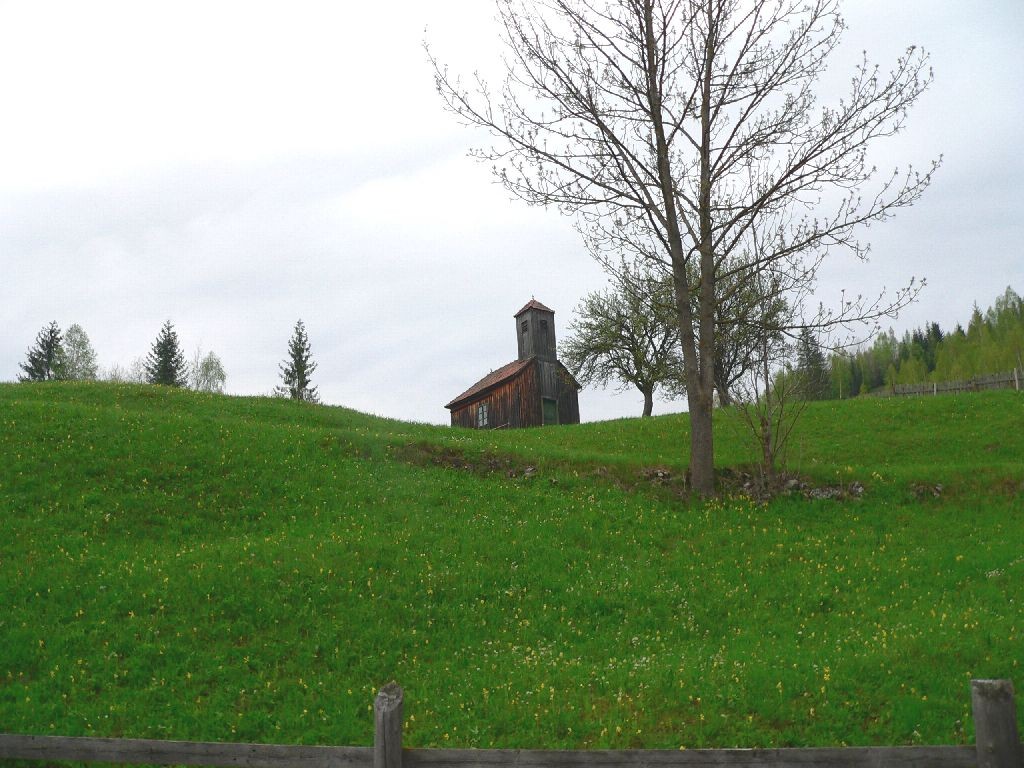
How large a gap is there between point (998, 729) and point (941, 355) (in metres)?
110

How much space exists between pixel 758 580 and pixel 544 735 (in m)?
7.58

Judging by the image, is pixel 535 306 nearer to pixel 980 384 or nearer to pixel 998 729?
pixel 980 384

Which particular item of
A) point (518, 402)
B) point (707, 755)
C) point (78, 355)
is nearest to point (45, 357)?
point (78, 355)

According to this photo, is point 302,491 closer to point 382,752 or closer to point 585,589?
point 585,589

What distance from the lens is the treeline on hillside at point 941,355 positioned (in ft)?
287

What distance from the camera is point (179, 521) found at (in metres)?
18.6

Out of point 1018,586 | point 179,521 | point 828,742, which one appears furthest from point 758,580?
point 179,521

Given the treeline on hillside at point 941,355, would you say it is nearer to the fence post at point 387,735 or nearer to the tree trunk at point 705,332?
the tree trunk at point 705,332

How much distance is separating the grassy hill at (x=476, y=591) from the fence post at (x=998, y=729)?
4.70m

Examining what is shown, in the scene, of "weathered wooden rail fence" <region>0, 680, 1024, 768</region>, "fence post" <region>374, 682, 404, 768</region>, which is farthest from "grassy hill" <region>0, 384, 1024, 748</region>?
"fence post" <region>374, 682, 404, 768</region>

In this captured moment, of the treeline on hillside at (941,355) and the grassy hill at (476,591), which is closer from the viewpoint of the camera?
the grassy hill at (476,591)

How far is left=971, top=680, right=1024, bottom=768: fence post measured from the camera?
17.8ft

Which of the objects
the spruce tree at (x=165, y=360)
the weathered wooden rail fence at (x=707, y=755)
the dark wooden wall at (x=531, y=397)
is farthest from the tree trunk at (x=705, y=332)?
the spruce tree at (x=165, y=360)

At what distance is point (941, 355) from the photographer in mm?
101000
